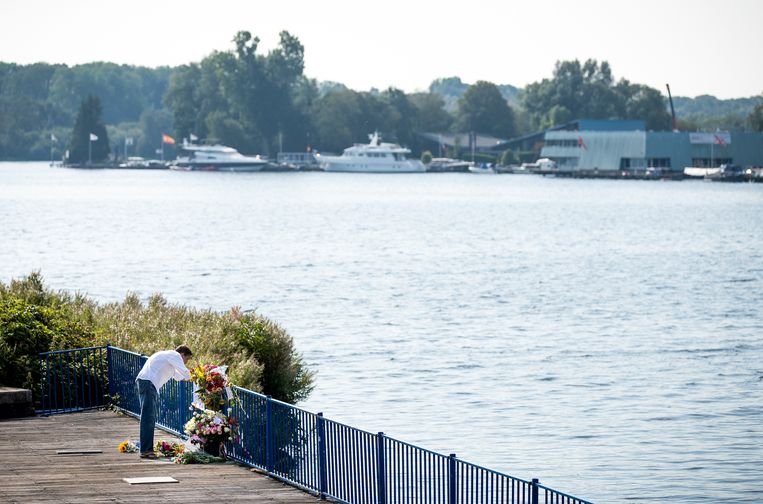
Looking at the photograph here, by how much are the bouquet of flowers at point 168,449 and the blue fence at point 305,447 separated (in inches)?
33.4

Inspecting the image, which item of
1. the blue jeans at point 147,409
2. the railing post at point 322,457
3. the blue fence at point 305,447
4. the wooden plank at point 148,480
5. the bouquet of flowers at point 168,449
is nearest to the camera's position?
the blue fence at point 305,447

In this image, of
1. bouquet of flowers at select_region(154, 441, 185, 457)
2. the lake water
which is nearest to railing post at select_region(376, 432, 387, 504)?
bouquet of flowers at select_region(154, 441, 185, 457)

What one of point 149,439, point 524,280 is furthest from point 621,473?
point 524,280

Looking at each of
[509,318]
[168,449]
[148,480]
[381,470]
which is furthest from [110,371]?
[509,318]

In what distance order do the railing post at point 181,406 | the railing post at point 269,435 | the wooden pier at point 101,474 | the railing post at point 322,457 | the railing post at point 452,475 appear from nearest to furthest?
A: the railing post at point 452,475, the wooden pier at point 101,474, the railing post at point 322,457, the railing post at point 269,435, the railing post at point 181,406

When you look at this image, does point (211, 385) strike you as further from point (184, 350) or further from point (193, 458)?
point (193, 458)

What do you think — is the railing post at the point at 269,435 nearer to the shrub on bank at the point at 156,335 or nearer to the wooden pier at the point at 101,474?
the wooden pier at the point at 101,474

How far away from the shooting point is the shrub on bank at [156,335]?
27.3m

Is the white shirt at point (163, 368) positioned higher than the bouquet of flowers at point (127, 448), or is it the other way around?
the white shirt at point (163, 368)

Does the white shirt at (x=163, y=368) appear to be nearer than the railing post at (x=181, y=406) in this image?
Yes

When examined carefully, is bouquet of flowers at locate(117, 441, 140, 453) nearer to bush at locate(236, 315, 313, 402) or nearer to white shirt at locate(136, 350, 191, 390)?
white shirt at locate(136, 350, 191, 390)

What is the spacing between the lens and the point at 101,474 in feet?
68.0

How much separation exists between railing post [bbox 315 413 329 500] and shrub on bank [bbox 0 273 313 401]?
6905mm

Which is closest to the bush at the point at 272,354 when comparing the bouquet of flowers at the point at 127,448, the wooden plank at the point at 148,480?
the bouquet of flowers at the point at 127,448
